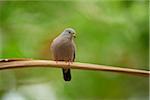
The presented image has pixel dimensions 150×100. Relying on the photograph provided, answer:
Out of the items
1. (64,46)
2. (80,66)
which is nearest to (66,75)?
(64,46)

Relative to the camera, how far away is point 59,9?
1.36 metres

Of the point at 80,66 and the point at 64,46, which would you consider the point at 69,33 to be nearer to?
the point at 64,46

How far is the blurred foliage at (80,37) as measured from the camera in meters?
1.28

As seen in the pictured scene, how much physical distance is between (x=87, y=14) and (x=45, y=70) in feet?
1.02

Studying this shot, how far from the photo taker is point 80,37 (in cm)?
135

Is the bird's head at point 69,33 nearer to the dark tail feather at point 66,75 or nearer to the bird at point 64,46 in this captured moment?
the bird at point 64,46

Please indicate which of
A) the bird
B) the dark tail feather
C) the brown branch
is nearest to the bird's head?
the bird

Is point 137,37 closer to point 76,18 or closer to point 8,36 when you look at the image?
point 76,18

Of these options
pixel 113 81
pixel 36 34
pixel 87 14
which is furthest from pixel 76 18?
pixel 113 81

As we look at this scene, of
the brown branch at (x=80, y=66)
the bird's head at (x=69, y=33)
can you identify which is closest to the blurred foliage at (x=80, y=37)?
the bird's head at (x=69, y=33)

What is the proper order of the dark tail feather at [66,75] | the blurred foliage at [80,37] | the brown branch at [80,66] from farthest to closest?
the dark tail feather at [66,75] < the blurred foliage at [80,37] < the brown branch at [80,66]

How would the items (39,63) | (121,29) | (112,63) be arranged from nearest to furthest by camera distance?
(39,63), (121,29), (112,63)

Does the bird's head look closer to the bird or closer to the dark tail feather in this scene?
the bird

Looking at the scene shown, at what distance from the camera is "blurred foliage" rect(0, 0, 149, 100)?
1.28m
